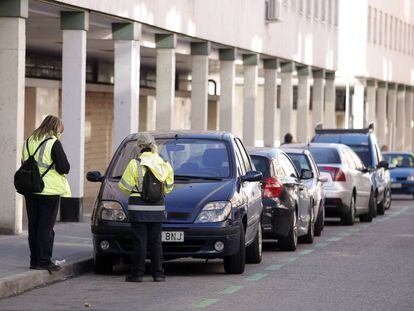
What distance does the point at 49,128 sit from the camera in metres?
17.7

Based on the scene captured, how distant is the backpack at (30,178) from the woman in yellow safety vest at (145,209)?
932 millimetres

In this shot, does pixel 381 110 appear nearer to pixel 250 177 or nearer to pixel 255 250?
pixel 255 250

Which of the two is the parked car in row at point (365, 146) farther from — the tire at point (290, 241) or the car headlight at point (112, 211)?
the car headlight at point (112, 211)

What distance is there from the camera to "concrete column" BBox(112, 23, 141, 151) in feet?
102

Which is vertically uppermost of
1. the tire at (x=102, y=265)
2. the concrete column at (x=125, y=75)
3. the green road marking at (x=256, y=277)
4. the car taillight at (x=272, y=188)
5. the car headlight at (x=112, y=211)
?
the concrete column at (x=125, y=75)

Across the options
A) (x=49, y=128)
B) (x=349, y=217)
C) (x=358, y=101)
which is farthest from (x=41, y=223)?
(x=358, y=101)

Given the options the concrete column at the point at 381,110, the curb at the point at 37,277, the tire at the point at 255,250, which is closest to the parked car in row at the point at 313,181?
the tire at the point at 255,250

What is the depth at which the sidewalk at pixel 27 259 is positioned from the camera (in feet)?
53.5

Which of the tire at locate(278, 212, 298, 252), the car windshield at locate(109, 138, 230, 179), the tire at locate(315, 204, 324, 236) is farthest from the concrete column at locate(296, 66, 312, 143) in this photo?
the car windshield at locate(109, 138, 230, 179)

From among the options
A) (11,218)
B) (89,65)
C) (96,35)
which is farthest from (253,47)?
(11,218)

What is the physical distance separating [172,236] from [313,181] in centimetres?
877

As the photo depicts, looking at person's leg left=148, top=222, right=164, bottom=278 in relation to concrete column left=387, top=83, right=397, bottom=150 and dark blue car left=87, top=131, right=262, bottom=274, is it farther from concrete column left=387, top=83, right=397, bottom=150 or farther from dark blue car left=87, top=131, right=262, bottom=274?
concrete column left=387, top=83, right=397, bottom=150

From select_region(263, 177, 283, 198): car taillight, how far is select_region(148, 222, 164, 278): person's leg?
5.21m

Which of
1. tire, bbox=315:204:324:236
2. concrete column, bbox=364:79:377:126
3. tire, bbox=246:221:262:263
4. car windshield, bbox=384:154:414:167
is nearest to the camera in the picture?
tire, bbox=246:221:262:263
